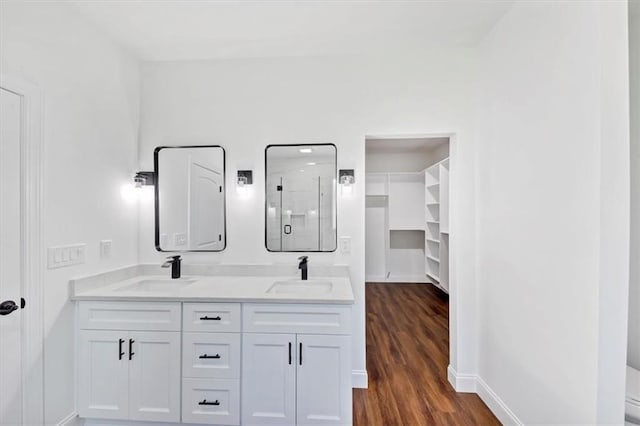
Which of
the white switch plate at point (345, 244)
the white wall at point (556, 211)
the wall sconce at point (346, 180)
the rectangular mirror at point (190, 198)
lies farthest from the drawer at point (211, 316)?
the white wall at point (556, 211)

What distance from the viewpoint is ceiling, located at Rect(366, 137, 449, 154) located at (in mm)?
4707

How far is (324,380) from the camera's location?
172cm

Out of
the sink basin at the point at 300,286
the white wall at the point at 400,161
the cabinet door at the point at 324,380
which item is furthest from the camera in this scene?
the white wall at the point at 400,161

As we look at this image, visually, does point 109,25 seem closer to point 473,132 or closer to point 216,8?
point 216,8

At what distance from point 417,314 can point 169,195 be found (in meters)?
3.41

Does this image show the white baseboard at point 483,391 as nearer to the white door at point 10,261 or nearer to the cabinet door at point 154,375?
the cabinet door at point 154,375

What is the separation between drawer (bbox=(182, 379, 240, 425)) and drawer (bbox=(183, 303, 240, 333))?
1.08 ft

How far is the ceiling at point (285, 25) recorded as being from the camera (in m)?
1.85

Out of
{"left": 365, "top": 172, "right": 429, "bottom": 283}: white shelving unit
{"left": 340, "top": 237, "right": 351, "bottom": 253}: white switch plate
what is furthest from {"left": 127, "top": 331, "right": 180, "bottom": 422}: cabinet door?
{"left": 365, "top": 172, "right": 429, "bottom": 283}: white shelving unit

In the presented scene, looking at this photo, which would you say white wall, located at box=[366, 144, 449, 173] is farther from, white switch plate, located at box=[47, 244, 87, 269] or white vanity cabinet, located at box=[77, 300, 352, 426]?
white switch plate, located at box=[47, 244, 87, 269]

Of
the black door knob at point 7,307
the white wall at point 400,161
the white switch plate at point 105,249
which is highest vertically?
the white wall at point 400,161

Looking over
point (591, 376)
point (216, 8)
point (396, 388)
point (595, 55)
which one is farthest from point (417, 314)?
point (216, 8)

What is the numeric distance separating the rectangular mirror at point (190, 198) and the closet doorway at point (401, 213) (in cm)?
326

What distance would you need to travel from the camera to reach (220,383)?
176cm
